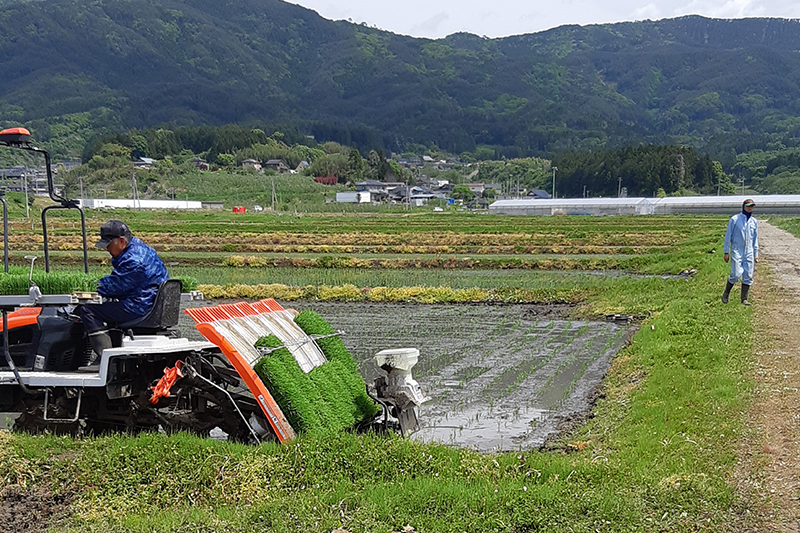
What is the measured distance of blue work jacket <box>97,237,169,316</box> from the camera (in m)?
6.71

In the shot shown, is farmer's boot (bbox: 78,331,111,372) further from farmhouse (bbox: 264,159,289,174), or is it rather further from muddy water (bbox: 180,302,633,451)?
farmhouse (bbox: 264,159,289,174)

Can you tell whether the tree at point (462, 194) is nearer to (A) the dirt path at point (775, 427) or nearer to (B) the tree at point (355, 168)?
(B) the tree at point (355, 168)

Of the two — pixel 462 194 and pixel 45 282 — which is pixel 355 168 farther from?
pixel 45 282

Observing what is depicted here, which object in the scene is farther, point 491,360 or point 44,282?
point 491,360

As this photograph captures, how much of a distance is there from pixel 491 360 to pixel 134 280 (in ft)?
23.6

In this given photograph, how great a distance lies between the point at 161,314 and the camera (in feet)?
→ 22.9

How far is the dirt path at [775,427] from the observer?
5.27 m

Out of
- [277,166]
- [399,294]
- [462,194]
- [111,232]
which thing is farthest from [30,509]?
[277,166]

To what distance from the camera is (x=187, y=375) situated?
6863 millimetres

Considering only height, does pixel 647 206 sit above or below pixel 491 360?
above

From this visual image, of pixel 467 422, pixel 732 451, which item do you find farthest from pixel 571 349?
pixel 732 451

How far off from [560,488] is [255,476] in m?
2.24

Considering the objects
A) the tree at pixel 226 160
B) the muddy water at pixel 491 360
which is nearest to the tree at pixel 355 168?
the tree at pixel 226 160

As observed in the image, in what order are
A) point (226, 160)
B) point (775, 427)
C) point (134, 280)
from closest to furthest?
point (134, 280) → point (775, 427) → point (226, 160)
